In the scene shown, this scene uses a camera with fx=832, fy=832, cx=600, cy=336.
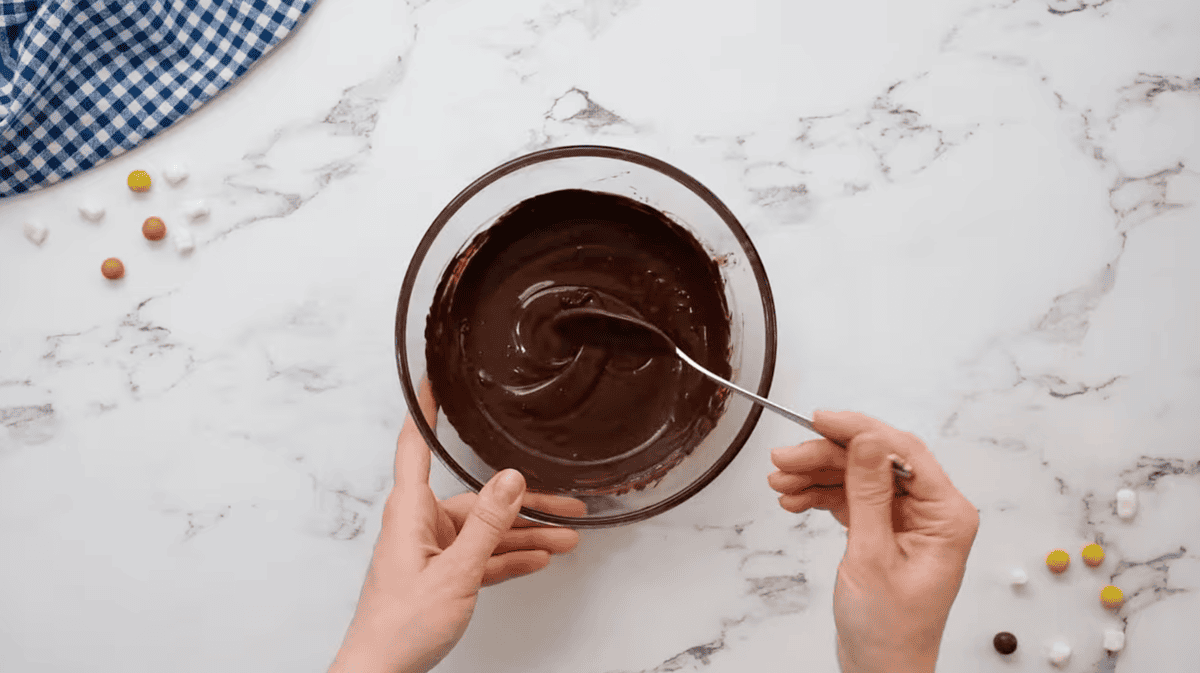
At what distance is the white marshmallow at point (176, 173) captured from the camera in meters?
1.38

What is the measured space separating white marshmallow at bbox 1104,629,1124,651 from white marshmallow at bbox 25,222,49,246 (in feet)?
6.34

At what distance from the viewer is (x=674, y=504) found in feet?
4.08

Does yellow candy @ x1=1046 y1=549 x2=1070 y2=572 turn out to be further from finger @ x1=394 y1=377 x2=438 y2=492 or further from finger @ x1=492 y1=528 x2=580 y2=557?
finger @ x1=394 y1=377 x2=438 y2=492

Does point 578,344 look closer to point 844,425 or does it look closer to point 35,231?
point 844,425

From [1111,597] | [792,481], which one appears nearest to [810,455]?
[792,481]

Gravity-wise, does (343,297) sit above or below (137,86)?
below

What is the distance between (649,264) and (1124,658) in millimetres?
1079

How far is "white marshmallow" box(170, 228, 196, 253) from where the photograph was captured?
4.53 feet

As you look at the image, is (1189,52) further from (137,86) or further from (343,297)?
(137,86)

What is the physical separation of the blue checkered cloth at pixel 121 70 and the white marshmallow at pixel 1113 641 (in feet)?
5.63

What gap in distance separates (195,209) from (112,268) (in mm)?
169

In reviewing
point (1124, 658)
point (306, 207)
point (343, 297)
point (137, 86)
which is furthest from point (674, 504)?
point (137, 86)

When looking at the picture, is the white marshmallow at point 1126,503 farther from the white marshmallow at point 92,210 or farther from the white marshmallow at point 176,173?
the white marshmallow at point 92,210

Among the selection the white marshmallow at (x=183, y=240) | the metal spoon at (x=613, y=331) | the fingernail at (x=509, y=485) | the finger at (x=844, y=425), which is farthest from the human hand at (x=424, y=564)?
the white marshmallow at (x=183, y=240)
